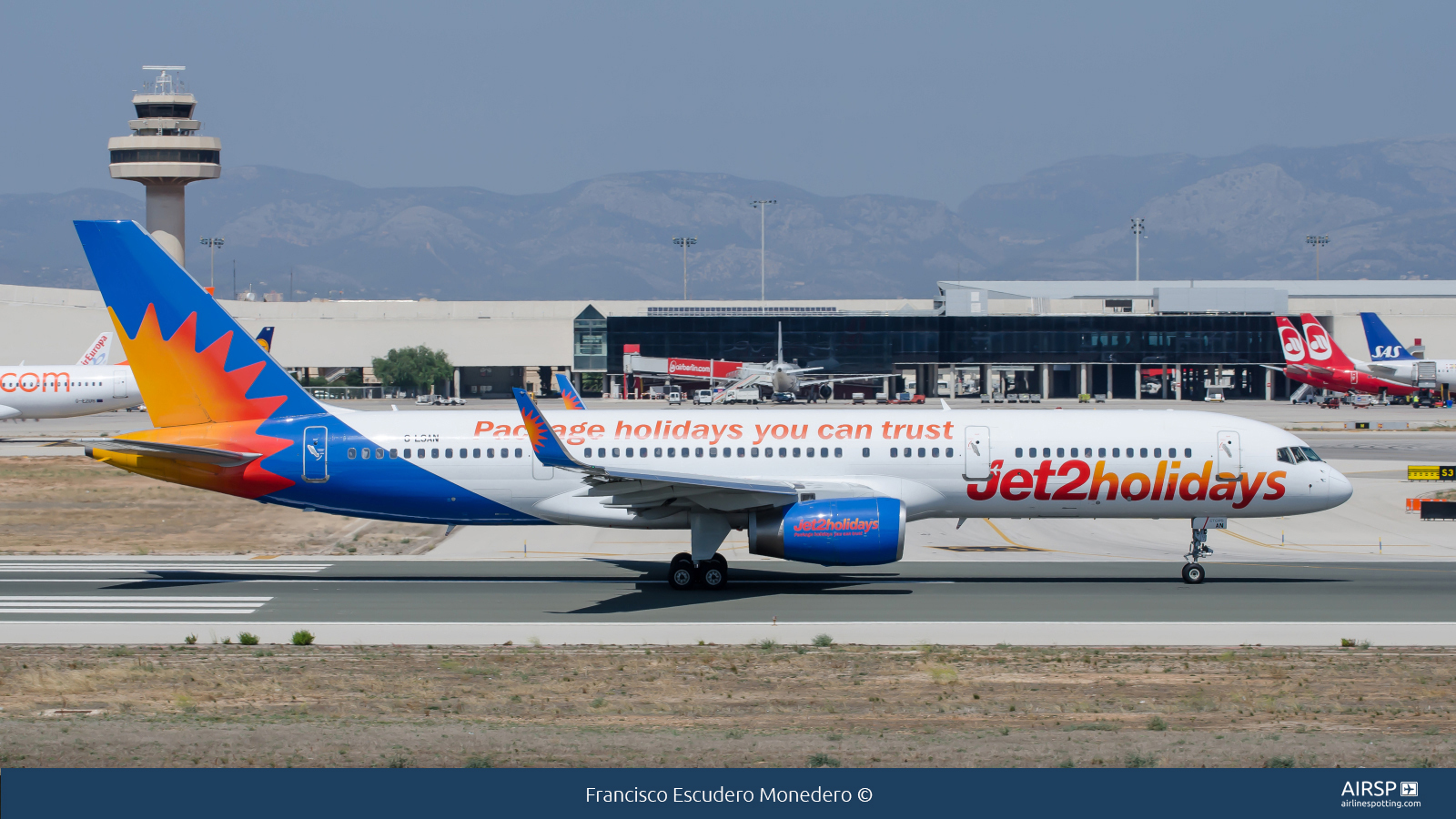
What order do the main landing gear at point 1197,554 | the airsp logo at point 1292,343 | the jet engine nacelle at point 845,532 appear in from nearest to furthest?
the jet engine nacelle at point 845,532 → the main landing gear at point 1197,554 → the airsp logo at point 1292,343

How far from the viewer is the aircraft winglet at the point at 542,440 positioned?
25688mm

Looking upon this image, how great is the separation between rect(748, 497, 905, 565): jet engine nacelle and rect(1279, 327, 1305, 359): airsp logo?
317ft

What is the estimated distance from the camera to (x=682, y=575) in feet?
93.7

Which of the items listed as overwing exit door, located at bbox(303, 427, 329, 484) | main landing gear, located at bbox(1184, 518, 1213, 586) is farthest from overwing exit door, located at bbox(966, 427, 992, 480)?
overwing exit door, located at bbox(303, 427, 329, 484)

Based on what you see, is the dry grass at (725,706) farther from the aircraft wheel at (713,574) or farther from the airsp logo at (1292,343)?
the airsp logo at (1292,343)

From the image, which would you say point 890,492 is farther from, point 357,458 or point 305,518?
point 305,518

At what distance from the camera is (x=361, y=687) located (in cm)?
1912

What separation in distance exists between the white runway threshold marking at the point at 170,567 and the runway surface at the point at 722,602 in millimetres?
95

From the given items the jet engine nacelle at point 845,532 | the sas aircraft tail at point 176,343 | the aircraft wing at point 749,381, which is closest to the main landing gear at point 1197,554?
the jet engine nacelle at point 845,532

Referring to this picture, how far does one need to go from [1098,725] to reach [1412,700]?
5.11 metres

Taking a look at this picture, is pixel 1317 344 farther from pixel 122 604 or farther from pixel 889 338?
pixel 122 604

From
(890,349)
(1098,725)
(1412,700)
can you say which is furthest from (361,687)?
(890,349)

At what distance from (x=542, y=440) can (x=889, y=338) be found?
414ft

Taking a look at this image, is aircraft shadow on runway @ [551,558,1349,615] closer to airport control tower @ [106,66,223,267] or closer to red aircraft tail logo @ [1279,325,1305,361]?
red aircraft tail logo @ [1279,325,1305,361]
